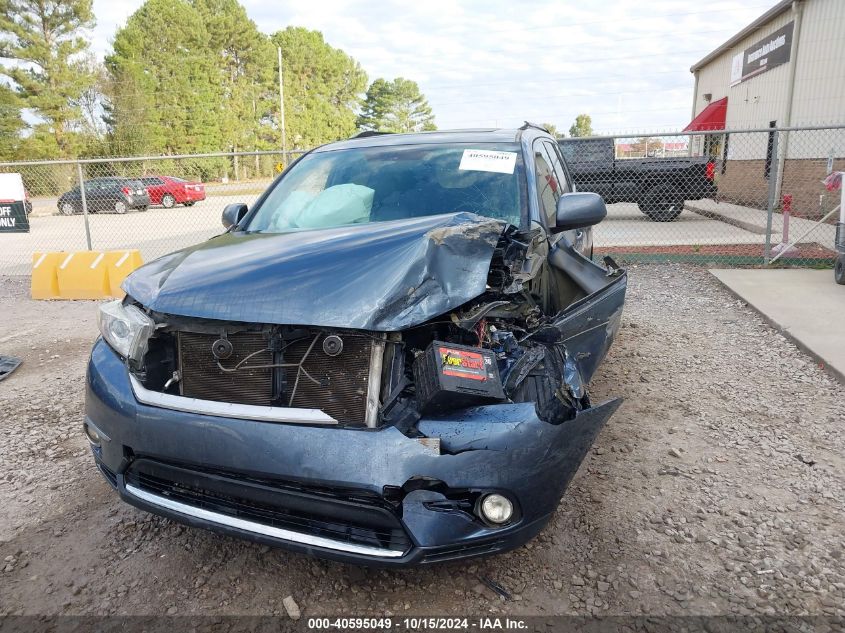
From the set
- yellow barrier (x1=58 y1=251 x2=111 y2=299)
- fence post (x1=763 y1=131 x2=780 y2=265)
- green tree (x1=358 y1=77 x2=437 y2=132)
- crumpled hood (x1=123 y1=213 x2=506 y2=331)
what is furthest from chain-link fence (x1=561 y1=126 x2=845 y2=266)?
green tree (x1=358 y1=77 x2=437 y2=132)

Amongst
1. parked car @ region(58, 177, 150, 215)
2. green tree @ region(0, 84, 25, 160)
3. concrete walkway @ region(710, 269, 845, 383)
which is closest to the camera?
concrete walkway @ region(710, 269, 845, 383)

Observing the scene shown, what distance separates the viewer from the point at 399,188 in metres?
3.51

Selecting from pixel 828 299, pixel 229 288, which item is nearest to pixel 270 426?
pixel 229 288

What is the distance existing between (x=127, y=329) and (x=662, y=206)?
13263 mm

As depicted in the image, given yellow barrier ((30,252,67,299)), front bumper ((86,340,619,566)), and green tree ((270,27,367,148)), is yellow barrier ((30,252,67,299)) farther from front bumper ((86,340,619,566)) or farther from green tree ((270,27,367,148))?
green tree ((270,27,367,148))

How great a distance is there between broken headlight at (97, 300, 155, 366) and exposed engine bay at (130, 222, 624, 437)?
1.3 inches

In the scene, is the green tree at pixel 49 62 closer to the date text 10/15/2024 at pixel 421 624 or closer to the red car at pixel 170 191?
the red car at pixel 170 191

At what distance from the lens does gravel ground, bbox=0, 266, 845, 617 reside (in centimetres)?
229

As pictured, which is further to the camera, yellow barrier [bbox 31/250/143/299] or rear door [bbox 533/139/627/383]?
yellow barrier [bbox 31/250/143/299]

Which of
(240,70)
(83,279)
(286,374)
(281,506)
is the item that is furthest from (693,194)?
(240,70)

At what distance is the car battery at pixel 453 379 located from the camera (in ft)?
6.63

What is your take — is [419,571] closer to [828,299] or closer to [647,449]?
[647,449]

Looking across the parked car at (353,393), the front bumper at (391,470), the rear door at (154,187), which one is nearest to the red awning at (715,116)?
the rear door at (154,187)

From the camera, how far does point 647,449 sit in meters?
3.49
